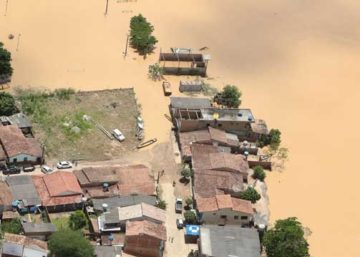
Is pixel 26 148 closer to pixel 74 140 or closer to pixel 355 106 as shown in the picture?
pixel 74 140

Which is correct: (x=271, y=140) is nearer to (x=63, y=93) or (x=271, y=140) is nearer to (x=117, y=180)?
(x=117, y=180)

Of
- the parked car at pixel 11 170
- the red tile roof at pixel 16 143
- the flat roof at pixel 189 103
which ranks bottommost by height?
the parked car at pixel 11 170

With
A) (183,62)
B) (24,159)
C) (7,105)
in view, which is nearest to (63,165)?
(24,159)

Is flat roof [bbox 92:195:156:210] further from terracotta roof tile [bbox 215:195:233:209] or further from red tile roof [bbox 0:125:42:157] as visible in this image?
red tile roof [bbox 0:125:42:157]

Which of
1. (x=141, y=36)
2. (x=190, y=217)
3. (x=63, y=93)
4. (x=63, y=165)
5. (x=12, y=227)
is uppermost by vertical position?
(x=141, y=36)

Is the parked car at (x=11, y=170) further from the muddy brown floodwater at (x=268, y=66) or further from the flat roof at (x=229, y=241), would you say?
the flat roof at (x=229, y=241)

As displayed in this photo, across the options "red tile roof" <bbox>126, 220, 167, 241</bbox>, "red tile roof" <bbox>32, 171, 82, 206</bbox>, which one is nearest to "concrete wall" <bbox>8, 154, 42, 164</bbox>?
"red tile roof" <bbox>32, 171, 82, 206</bbox>

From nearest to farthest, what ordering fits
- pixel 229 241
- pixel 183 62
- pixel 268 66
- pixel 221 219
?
1. pixel 229 241
2. pixel 221 219
3. pixel 183 62
4. pixel 268 66

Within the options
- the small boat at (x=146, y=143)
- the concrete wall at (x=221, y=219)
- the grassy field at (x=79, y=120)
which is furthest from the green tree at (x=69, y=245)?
the small boat at (x=146, y=143)
